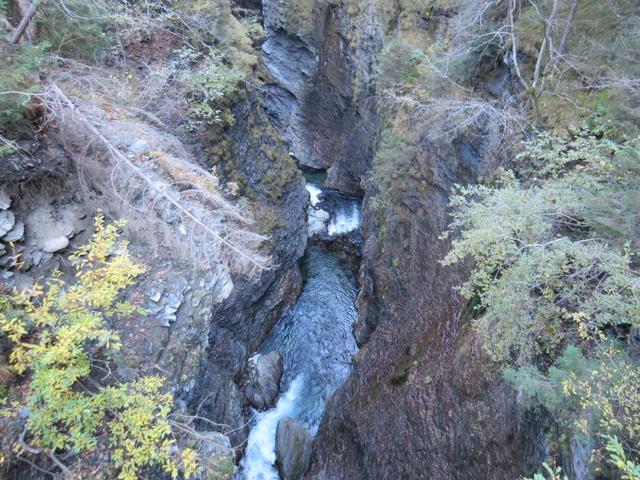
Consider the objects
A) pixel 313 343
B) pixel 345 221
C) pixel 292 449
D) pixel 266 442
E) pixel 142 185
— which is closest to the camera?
pixel 142 185

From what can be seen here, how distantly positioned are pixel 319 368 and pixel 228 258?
21.1ft

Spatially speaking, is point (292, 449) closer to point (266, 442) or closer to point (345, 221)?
point (266, 442)

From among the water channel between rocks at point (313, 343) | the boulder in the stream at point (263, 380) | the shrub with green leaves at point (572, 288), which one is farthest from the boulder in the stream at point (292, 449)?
the shrub with green leaves at point (572, 288)

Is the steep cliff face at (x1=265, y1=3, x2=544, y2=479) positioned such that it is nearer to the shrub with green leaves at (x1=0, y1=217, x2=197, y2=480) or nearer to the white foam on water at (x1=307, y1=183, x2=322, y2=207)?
the white foam on water at (x1=307, y1=183, x2=322, y2=207)

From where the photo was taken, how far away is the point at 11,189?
4.76 meters

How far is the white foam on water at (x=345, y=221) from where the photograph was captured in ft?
50.1

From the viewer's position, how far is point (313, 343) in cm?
1093

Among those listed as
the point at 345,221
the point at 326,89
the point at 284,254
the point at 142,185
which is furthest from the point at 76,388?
the point at 326,89

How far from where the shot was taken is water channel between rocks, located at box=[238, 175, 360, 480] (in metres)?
8.80

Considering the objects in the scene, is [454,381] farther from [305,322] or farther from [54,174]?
[54,174]

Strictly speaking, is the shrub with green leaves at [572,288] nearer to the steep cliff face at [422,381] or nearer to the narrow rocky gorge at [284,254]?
the narrow rocky gorge at [284,254]

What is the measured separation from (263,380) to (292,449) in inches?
75.3

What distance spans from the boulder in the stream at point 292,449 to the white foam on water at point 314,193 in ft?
33.1

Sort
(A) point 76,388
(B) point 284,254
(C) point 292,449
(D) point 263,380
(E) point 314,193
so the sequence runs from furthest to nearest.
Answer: (E) point 314,193 → (B) point 284,254 → (D) point 263,380 → (C) point 292,449 → (A) point 76,388
